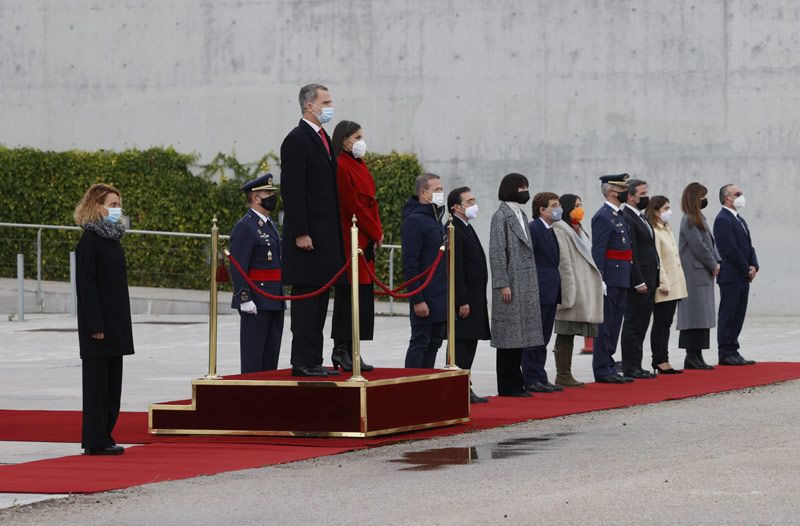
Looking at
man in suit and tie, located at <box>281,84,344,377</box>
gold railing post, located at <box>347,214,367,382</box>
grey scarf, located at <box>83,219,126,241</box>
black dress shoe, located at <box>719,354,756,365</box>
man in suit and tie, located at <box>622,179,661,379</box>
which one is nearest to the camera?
grey scarf, located at <box>83,219,126,241</box>

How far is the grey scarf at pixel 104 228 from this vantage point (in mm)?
9875

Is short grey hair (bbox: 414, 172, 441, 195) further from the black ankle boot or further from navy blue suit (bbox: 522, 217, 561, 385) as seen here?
the black ankle boot

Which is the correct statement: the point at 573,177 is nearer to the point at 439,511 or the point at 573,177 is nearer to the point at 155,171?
the point at 155,171

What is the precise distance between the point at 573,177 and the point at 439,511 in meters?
17.7

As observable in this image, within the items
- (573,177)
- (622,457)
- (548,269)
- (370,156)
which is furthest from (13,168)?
(622,457)

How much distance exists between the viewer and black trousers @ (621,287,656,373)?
15094mm


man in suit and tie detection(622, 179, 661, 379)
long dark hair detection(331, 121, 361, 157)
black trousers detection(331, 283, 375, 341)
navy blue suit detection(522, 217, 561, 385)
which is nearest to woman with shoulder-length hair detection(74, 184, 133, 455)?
black trousers detection(331, 283, 375, 341)

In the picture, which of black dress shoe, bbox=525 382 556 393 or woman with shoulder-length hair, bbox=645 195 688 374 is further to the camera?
woman with shoulder-length hair, bbox=645 195 688 374

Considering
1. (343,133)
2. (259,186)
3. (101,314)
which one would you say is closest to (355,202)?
(343,133)

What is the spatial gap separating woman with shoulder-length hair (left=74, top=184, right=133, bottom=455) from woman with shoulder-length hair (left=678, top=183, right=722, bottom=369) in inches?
290

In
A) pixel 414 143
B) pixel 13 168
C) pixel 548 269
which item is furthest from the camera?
pixel 13 168

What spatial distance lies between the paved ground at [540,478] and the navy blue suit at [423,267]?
1475mm

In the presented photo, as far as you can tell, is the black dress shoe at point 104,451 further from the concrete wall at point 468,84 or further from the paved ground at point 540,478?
the concrete wall at point 468,84

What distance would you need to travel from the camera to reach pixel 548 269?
13797mm
